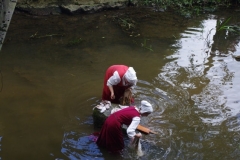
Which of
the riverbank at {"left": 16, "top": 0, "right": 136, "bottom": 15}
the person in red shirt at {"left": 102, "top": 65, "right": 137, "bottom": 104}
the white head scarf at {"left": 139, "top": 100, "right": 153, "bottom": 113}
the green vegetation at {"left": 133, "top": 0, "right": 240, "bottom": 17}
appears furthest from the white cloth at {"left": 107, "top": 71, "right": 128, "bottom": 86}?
the green vegetation at {"left": 133, "top": 0, "right": 240, "bottom": 17}

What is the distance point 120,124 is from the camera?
4500 mm

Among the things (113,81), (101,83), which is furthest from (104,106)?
(101,83)

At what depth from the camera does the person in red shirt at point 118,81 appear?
510 centimetres

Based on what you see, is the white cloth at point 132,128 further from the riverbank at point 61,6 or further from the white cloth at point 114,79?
the riverbank at point 61,6

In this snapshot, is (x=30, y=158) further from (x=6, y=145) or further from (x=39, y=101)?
(x=39, y=101)

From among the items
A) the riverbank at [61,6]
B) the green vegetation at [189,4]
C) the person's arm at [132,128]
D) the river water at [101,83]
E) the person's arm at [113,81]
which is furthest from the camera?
the green vegetation at [189,4]

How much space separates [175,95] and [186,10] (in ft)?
21.5

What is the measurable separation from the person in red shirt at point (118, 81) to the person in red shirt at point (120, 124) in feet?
2.21

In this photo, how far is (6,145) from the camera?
4957 mm

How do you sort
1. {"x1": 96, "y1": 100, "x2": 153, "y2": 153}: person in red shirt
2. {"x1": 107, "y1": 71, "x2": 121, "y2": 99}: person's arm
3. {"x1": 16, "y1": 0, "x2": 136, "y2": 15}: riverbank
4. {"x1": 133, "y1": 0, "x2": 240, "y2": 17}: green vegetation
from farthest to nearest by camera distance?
{"x1": 133, "y1": 0, "x2": 240, "y2": 17}: green vegetation
{"x1": 16, "y1": 0, "x2": 136, "y2": 15}: riverbank
{"x1": 107, "y1": 71, "x2": 121, "y2": 99}: person's arm
{"x1": 96, "y1": 100, "x2": 153, "y2": 153}: person in red shirt

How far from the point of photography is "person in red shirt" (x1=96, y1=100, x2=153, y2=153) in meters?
4.38

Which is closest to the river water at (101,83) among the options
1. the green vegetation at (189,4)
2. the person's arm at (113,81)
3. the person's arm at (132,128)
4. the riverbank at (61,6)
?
the riverbank at (61,6)

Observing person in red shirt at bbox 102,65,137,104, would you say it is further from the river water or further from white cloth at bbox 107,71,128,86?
the river water

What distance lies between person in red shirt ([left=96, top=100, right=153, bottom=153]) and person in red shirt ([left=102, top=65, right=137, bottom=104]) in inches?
26.5
